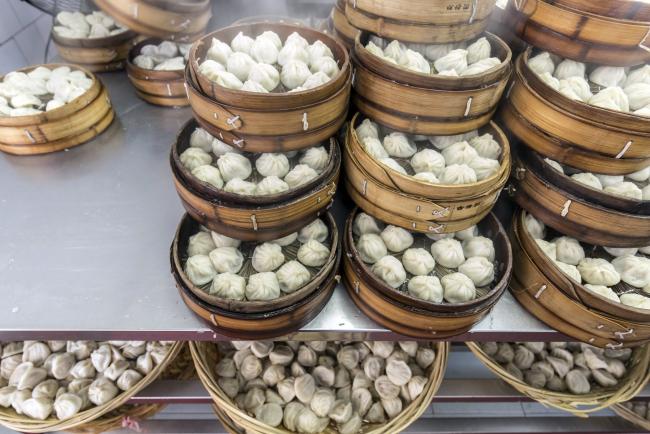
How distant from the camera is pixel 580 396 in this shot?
1.64 meters

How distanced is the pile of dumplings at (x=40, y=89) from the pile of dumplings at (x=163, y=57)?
1.00 ft

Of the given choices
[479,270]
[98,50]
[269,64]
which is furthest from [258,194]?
[98,50]

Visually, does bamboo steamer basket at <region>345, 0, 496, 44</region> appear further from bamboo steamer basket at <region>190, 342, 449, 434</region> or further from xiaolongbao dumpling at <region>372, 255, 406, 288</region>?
bamboo steamer basket at <region>190, 342, 449, 434</region>

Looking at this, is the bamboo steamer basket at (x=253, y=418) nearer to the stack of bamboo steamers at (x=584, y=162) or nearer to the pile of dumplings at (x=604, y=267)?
the stack of bamboo steamers at (x=584, y=162)

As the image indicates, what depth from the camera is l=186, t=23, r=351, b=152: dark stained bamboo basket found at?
1.13m

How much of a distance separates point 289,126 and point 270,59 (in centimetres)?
35

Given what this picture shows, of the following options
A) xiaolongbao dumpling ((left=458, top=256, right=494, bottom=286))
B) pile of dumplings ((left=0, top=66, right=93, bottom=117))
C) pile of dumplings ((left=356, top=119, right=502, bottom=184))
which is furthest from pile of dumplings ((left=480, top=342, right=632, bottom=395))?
pile of dumplings ((left=0, top=66, right=93, bottom=117))

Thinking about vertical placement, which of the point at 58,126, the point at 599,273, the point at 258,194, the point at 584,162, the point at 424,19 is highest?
the point at 424,19

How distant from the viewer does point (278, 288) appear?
128 centimetres

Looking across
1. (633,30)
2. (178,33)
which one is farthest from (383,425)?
(178,33)

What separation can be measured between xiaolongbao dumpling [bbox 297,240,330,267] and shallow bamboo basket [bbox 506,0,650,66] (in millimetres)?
1011

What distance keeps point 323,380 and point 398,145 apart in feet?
3.40

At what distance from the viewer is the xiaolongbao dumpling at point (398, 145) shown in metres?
1.43

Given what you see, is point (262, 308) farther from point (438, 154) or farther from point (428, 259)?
point (438, 154)
